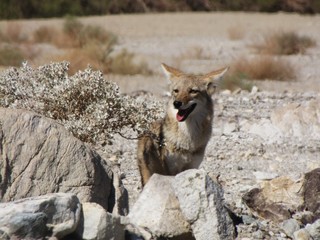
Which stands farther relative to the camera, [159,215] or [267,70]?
Answer: [267,70]

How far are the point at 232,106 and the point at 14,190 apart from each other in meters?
7.38

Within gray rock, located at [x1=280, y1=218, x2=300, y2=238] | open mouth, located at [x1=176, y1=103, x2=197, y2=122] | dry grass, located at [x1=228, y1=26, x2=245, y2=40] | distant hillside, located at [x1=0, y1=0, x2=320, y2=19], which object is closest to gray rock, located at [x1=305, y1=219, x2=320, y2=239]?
gray rock, located at [x1=280, y1=218, x2=300, y2=238]

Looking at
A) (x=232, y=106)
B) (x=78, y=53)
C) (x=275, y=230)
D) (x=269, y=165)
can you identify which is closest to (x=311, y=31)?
(x=78, y=53)

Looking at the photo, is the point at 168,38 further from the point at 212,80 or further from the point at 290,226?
the point at 290,226

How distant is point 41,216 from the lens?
6379mm

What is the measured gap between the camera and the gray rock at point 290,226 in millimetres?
7949

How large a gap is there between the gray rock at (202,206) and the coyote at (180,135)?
123 cm

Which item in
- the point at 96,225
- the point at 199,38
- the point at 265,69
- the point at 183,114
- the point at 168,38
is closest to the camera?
the point at 96,225

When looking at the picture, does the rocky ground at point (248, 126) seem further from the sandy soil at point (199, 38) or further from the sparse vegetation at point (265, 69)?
the sparse vegetation at point (265, 69)

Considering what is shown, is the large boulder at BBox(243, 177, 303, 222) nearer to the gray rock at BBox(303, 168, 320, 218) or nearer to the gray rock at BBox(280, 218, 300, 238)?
the gray rock at BBox(303, 168, 320, 218)

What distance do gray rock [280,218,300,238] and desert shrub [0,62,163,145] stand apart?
184 centimetres

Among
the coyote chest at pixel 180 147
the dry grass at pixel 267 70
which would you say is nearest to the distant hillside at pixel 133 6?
the dry grass at pixel 267 70

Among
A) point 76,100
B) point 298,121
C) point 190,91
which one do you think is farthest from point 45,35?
point 190,91

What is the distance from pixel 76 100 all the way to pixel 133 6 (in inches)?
1251
